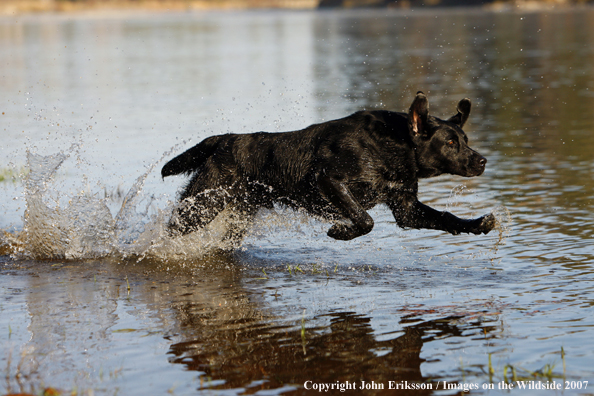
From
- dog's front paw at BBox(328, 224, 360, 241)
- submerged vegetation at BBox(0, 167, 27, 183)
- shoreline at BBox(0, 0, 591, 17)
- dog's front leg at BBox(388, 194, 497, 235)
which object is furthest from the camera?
shoreline at BBox(0, 0, 591, 17)

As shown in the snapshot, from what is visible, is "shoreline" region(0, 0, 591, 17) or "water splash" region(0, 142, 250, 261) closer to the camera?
"water splash" region(0, 142, 250, 261)

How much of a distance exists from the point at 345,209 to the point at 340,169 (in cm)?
35

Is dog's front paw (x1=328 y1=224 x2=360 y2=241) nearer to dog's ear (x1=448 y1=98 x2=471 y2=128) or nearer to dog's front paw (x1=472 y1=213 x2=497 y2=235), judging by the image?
dog's front paw (x1=472 y1=213 x2=497 y2=235)

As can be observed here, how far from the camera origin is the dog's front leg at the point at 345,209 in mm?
6543

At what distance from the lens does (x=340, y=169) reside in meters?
6.57

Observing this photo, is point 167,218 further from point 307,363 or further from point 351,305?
point 307,363

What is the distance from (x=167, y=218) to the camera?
7305 millimetres

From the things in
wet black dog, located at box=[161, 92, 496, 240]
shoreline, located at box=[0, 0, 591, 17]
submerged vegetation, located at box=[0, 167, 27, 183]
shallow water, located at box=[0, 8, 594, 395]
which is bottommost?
shallow water, located at box=[0, 8, 594, 395]

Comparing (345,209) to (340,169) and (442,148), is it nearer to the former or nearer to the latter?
(340,169)

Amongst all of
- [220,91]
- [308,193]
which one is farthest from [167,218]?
[220,91]

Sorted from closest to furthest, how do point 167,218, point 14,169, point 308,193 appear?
point 308,193, point 167,218, point 14,169

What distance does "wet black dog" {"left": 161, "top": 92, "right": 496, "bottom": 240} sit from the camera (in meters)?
6.55

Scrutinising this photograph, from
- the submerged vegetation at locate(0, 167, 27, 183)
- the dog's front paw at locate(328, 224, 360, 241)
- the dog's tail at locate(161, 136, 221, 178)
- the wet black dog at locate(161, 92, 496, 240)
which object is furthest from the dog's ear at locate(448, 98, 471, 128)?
the submerged vegetation at locate(0, 167, 27, 183)

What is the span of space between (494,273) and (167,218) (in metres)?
3.08
